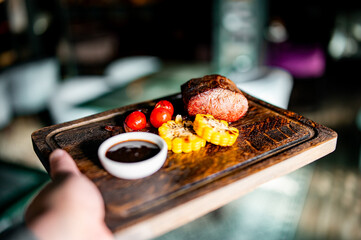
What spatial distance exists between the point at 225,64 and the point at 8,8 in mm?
4977

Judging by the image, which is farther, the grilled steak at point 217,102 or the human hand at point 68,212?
the grilled steak at point 217,102

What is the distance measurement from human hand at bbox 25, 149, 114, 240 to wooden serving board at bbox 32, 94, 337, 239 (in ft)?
0.20

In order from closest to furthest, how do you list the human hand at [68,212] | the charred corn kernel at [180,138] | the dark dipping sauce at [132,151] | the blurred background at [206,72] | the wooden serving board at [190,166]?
the human hand at [68,212] < the wooden serving board at [190,166] < the dark dipping sauce at [132,151] < the charred corn kernel at [180,138] < the blurred background at [206,72]

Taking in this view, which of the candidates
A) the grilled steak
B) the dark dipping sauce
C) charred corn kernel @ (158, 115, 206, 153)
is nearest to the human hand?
the dark dipping sauce

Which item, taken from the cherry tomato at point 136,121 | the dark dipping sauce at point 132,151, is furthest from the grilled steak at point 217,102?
the dark dipping sauce at point 132,151

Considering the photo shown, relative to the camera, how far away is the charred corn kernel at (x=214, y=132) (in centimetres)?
153

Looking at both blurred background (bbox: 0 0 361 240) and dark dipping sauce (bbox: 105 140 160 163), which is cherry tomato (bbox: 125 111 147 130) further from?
blurred background (bbox: 0 0 361 240)

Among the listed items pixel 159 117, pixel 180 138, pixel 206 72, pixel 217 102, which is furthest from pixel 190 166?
pixel 206 72

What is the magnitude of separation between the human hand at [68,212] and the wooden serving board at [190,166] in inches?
2.4

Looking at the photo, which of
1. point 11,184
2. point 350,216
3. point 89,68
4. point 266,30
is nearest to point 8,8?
point 89,68

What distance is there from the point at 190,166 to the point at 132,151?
0.96ft

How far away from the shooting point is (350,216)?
10.1 ft

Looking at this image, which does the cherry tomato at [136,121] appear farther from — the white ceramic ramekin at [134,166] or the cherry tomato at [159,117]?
the white ceramic ramekin at [134,166]

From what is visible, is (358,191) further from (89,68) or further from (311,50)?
(89,68)
